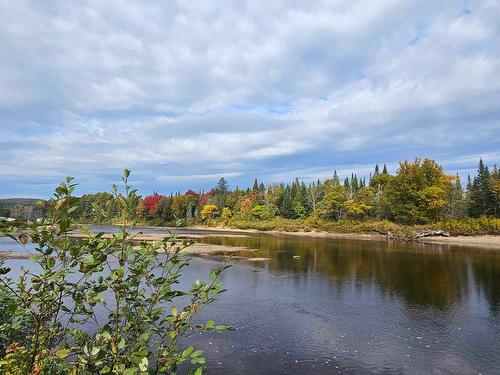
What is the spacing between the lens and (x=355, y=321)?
16766 millimetres

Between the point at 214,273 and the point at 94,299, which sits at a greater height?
the point at 214,273

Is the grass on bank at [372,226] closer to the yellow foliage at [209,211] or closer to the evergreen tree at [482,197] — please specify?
the evergreen tree at [482,197]

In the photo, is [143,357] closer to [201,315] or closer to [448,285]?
[201,315]

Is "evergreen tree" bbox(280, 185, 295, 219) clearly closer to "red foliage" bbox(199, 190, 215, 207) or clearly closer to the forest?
the forest

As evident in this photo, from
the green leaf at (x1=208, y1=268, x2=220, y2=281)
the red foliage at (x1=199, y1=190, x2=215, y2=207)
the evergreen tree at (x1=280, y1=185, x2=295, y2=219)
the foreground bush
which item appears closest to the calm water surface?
the foreground bush

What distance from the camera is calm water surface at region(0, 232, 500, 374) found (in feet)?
40.3

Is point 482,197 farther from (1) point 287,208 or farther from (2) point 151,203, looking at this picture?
(2) point 151,203

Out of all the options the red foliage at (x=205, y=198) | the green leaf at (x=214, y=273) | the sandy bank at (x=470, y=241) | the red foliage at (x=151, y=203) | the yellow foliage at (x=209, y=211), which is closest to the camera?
the green leaf at (x=214, y=273)

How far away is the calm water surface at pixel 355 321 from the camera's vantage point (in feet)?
40.3

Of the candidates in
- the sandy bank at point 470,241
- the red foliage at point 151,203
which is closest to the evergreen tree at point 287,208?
the sandy bank at point 470,241

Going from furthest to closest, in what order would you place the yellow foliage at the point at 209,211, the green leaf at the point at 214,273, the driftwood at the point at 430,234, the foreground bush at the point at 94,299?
the yellow foliage at the point at 209,211 → the driftwood at the point at 430,234 → the green leaf at the point at 214,273 → the foreground bush at the point at 94,299

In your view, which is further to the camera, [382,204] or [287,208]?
[287,208]

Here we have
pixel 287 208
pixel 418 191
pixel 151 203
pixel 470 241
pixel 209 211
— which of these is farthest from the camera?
pixel 151 203

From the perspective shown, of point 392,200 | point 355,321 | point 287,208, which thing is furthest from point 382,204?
point 355,321
